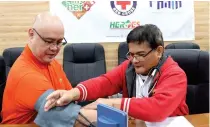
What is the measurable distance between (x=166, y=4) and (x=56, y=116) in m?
2.98

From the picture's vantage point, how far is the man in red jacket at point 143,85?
4.68ft

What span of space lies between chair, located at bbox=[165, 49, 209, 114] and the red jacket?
345mm

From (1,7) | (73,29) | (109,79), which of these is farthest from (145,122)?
(1,7)

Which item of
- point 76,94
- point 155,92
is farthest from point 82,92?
point 155,92

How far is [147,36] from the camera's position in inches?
63.0

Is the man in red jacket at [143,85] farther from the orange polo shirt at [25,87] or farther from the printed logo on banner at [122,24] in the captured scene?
the printed logo on banner at [122,24]

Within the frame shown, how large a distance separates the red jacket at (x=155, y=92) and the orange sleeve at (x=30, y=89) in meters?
0.28

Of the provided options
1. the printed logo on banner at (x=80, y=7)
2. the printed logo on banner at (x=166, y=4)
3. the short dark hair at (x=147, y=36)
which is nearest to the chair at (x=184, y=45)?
the printed logo on banner at (x=166, y=4)

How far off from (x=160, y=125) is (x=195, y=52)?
75 centimetres

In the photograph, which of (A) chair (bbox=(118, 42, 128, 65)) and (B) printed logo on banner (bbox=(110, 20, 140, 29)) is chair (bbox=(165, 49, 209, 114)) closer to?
(A) chair (bbox=(118, 42, 128, 65))

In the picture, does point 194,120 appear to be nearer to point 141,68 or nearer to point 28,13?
point 141,68

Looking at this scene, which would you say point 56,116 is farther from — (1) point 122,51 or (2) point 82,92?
(1) point 122,51

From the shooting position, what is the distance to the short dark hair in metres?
1.60

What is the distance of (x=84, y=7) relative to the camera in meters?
3.79
